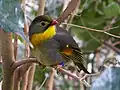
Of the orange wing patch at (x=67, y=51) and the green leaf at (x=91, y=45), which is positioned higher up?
the green leaf at (x=91, y=45)

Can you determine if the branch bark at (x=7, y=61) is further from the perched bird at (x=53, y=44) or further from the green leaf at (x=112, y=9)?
the green leaf at (x=112, y=9)

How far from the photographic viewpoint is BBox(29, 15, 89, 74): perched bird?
618 mm

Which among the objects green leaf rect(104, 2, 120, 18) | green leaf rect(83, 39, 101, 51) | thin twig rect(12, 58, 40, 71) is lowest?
thin twig rect(12, 58, 40, 71)

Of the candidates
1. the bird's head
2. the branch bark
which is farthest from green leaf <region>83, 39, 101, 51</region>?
the branch bark

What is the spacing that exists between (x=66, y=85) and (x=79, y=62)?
0.59 meters

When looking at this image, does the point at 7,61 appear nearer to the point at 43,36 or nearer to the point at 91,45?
the point at 43,36

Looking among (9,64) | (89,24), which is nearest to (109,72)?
(9,64)

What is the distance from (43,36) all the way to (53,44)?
3 centimetres

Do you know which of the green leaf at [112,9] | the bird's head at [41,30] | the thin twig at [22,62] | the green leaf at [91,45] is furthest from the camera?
the green leaf at [91,45]

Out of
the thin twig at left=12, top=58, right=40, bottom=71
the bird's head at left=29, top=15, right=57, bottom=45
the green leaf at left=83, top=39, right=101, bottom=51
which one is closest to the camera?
the thin twig at left=12, top=58, right=40, bottom=71

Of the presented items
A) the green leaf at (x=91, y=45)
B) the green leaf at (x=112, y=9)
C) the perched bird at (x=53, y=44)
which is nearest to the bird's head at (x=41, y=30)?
the perched bird at (x=53, y=44)

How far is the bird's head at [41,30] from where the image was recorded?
610 millimetres

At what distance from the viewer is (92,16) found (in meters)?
1.22

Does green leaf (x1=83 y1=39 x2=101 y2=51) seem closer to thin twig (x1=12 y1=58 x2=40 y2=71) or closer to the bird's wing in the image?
the bird's wing
